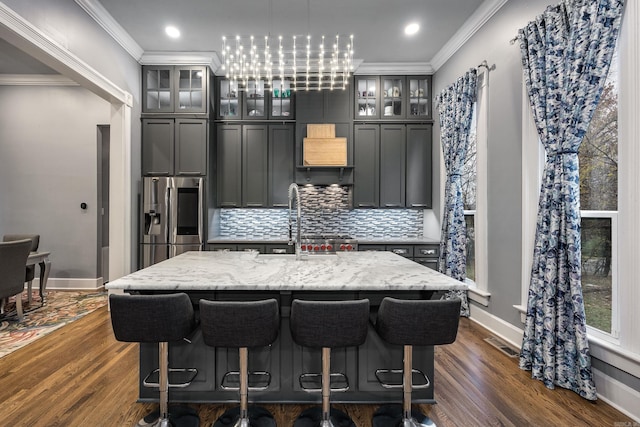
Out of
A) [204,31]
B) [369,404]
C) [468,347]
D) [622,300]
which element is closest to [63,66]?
[204,31]

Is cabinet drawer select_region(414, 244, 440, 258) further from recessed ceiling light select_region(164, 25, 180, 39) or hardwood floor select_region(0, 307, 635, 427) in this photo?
recessed ceiling light select_region(164, 25, 180, 39)

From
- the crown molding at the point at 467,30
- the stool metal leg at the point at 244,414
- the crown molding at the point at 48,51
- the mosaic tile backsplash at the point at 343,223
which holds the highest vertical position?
the crown molding at the point at 467,30

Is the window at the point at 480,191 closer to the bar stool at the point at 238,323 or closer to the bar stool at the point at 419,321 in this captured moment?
the bar stool at the point at 419,321

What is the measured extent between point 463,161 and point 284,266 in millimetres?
2787

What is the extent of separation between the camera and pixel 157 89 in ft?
15.3

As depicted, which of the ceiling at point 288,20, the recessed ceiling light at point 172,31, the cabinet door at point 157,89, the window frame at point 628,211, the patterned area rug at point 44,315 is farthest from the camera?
the cabinet door at point 157,89

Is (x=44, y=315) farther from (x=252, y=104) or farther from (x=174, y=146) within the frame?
(x=252, y=104)

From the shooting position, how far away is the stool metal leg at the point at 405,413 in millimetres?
1831

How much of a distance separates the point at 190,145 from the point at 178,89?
834 millimetres

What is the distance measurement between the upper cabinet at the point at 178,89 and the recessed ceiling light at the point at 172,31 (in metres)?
0.57

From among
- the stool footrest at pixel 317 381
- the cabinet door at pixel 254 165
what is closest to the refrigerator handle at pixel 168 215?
the cabinet door at pixel 254 165

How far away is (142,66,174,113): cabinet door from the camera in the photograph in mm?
4625

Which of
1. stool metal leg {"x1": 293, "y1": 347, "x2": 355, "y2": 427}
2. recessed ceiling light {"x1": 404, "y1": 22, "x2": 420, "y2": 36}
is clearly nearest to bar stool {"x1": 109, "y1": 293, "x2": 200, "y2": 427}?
stool metal leg {"x1": 293, "y1": 347, "x2": 355, "y2": 427}

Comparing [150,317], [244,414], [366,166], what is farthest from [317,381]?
[366,166]
